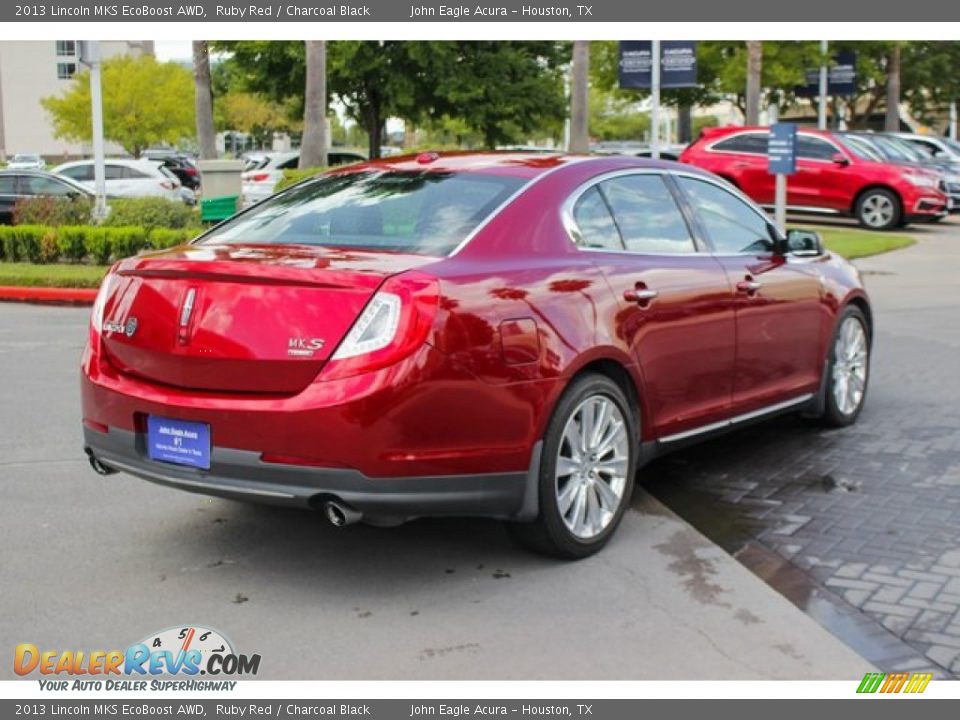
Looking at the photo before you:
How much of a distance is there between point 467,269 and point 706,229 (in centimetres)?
202

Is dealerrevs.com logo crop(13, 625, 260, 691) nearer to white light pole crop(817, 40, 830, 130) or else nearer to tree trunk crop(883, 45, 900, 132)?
white light pole crop(817, 40, 830, 130)

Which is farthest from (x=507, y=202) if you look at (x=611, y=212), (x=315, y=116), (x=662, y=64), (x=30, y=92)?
(x=30, y=92)

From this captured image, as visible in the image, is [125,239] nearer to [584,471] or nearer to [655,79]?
[655,79]

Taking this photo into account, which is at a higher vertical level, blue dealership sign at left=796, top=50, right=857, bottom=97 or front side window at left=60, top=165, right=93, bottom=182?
blue dealership sign at left=796, top=50, right=857, bottom=97

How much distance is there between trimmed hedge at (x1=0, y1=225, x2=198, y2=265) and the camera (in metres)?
17.2

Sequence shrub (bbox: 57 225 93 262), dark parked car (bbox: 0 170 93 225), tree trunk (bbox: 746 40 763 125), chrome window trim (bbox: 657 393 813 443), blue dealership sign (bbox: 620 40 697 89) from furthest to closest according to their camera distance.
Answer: tree trunk (bbox: 746 40 763 125) < dark parked car (bbox: 0 170 93 225) < blue dealership sign (bbox: 620 40 697 89) < shrub (bbox: 57 225 93 262) < chrome window trim (bbox: 657 393 813 443)

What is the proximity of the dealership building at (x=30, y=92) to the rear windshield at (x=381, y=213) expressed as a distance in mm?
107958

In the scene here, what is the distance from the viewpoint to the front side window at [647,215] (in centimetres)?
591

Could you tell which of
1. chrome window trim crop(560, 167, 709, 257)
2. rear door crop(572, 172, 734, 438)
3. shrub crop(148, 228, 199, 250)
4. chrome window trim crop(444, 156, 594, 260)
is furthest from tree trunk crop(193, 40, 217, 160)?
chrome window trim crop(444, 156, 594, 260)

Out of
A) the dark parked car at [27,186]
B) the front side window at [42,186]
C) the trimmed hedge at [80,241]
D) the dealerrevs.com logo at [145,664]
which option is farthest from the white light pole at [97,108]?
the dealerrevs.com logo at [145,664]

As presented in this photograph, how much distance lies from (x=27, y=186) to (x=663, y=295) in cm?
2043

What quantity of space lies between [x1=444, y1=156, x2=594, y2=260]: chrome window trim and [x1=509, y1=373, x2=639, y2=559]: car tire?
72 centimetres

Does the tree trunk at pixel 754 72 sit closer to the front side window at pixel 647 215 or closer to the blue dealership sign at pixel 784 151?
the blue dealership sign at pixel 784 151

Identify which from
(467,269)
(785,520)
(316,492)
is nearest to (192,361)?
(316,492)
